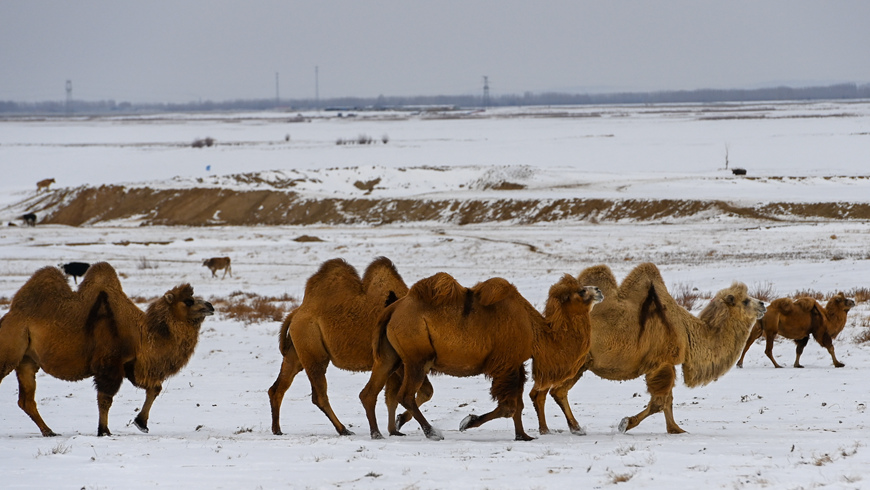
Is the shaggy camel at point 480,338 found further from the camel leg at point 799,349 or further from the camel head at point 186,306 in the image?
the camel leg at point 799,349

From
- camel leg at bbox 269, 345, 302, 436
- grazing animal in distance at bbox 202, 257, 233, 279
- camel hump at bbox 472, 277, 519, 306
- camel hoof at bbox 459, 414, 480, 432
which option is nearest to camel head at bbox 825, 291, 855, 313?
camel hump at bbox 472, 277, 519, 306

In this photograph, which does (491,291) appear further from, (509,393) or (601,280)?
(601,280)

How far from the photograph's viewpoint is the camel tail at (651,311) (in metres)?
10.1

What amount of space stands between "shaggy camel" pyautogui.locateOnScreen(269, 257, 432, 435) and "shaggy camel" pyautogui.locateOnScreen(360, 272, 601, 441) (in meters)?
0.56

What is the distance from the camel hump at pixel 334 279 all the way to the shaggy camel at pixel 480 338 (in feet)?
2.88

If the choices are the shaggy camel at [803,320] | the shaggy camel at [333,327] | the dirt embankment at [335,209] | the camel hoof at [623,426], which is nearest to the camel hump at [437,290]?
the shaggy camel at [333,327]

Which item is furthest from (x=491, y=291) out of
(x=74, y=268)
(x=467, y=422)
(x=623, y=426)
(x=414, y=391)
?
(x=74, y=268)

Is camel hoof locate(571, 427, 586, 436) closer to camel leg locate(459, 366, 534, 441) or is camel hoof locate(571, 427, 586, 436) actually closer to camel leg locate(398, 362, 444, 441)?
camel leg locate(459, 366, 534, 441)

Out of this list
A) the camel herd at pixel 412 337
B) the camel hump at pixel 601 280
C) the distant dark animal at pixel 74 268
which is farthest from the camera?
the distant dark animal at pixel 74 268

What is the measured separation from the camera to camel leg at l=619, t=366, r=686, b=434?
9.56m

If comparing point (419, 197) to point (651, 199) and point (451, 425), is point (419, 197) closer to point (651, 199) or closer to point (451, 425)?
point (651, 199)

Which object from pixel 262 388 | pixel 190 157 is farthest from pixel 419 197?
pixel 262 388

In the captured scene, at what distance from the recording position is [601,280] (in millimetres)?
10398

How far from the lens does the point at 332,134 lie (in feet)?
393
